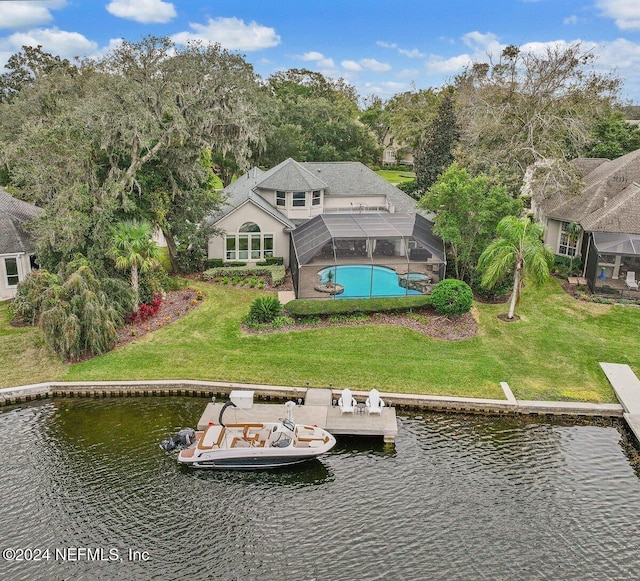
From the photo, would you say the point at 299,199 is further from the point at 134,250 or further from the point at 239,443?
the point at 239,443

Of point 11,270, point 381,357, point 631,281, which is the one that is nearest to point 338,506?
point 381,357

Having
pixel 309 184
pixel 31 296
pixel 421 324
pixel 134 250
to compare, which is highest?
pixel 309 184

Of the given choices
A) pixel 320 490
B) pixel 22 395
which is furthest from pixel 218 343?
pixel 320 490

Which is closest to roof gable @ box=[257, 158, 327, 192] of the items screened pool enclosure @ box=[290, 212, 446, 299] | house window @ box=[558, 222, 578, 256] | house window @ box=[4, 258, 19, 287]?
screened pool enclosure @ box=[290, 212, 446, 299]

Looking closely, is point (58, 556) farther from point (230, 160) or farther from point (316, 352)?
point (230, 160)

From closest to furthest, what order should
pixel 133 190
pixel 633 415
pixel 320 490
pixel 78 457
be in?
pixel 320 490
pixel 78 457
pixel 633 415
pixel 133 190

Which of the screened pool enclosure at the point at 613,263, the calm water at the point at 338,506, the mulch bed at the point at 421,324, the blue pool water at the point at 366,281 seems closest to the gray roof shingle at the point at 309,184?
the blue pool water at the point at 366,281

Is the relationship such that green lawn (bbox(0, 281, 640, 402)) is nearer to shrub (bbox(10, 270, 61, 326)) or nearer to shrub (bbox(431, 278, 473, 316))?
shrub (bbox(10, 270, 61, 326))
